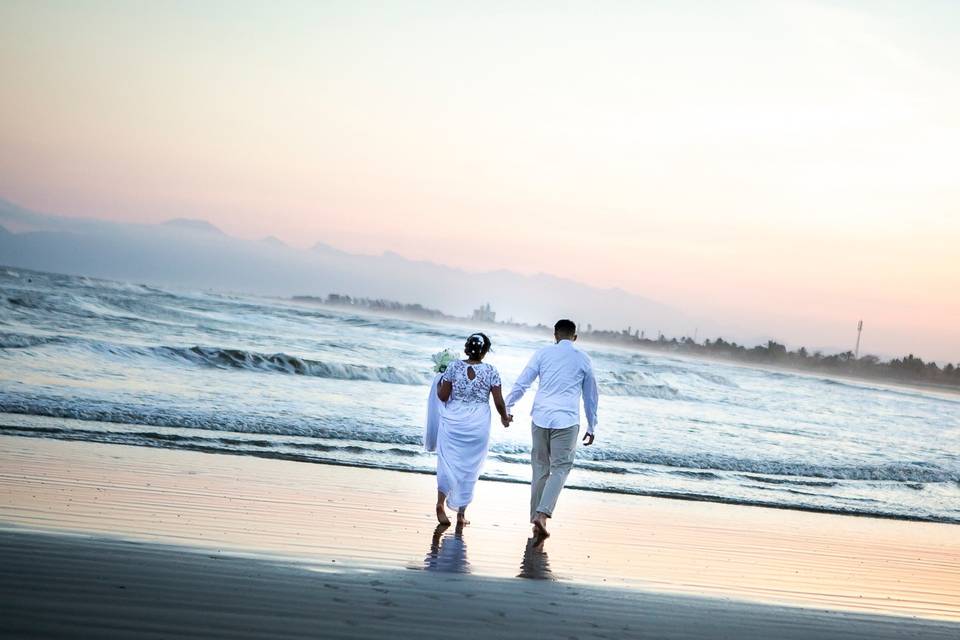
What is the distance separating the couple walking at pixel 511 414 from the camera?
8398mm

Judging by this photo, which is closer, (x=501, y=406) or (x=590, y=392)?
(x=501, y=406)

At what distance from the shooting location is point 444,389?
8.55 m

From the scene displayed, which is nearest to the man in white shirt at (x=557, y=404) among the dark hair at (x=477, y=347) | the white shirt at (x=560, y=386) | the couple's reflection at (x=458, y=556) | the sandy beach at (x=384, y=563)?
the white shirt at (x=560, y=386)

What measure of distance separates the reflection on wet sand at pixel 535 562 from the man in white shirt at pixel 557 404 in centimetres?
56

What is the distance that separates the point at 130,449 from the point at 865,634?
8.31 m

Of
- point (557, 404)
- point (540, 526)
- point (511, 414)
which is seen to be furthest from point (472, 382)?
point (540, 526)

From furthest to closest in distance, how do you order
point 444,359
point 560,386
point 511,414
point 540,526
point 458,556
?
point 444,359
point 560,386
point 511,414
point 540,526
point 458,556

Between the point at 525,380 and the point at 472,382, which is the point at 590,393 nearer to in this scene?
the point at 525,380

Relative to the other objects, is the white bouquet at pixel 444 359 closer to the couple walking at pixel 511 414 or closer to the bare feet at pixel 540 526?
the couple walking at pixel 511 414

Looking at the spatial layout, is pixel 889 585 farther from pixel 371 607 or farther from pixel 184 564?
pixel 184 564

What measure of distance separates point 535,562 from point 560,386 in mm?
2039

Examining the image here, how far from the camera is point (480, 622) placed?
496 cm

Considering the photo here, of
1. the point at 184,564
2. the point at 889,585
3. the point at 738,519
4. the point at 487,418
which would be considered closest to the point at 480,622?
the point at 184,564

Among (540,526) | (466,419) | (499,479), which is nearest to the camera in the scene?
(540,526)
